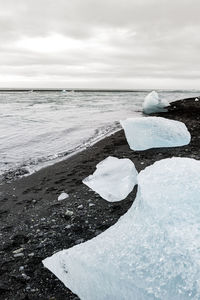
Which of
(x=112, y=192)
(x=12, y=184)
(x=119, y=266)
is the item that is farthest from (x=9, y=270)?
(x=12, y=184)

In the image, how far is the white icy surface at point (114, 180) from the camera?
3.54 metres

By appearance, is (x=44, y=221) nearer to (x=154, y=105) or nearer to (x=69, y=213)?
(x=69, y=213)

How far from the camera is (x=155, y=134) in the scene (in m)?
5.84

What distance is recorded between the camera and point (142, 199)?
1.97 m

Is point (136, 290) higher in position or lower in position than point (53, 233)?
higher

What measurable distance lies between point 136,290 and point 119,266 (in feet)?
0.51

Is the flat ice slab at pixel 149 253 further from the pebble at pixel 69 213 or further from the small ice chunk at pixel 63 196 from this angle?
the small ice chunk at pixel 63 196

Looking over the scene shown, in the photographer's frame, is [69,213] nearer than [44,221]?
No

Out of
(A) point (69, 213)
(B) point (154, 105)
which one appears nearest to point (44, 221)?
(A) point (69, 213)

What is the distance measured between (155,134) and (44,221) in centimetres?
338

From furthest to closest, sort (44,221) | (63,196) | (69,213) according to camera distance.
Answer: (63,196) → (69,213) → (44,221)

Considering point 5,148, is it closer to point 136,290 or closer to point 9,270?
point 9,270

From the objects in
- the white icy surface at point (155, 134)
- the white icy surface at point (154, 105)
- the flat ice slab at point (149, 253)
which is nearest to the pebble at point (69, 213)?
the flat ice slab at point (149, 253)

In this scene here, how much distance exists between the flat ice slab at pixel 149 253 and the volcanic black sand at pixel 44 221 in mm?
298
